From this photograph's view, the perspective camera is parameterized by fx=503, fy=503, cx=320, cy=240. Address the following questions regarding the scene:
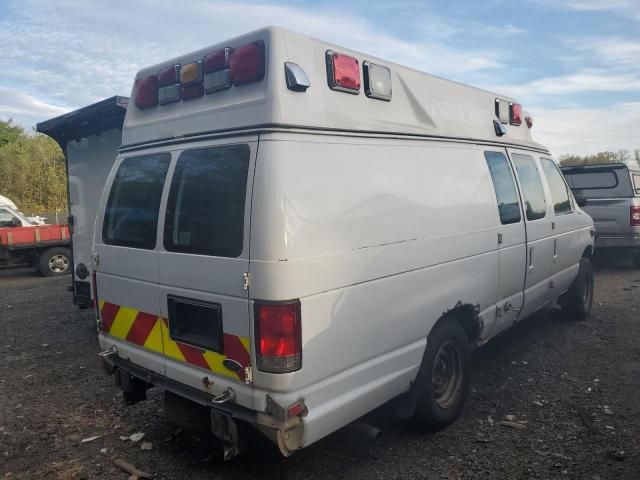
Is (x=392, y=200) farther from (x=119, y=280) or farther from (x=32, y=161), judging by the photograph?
(x=32, y=161)

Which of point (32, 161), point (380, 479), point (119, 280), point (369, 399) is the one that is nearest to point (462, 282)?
point (369, 399)

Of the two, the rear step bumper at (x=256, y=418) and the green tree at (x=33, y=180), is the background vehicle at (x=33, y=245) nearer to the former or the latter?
the rear step bumper at (x=256, y=418)

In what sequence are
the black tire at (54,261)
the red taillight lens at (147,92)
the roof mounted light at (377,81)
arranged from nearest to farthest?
the roof mounted light at (377,81) < the red taillight lens at (147,92) < the black tire at (54,261)

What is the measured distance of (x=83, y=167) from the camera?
6422 mm

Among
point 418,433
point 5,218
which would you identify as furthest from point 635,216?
point 5,218

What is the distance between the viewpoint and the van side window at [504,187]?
4.29m

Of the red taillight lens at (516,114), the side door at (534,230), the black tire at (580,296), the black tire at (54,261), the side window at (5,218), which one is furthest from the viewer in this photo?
the side window at (5,218)

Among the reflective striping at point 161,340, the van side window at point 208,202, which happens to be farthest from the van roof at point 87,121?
the van side window at point 208,202

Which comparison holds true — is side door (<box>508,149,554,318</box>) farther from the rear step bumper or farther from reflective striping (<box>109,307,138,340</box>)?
reflective striping (<box>109,307,138,340</box>)

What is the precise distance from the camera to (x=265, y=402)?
8.39ft

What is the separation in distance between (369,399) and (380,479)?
566 millimetres

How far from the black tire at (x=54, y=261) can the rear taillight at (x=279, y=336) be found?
11.3m

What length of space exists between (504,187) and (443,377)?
1.77 meters

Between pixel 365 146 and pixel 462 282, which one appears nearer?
pixel 365 146
